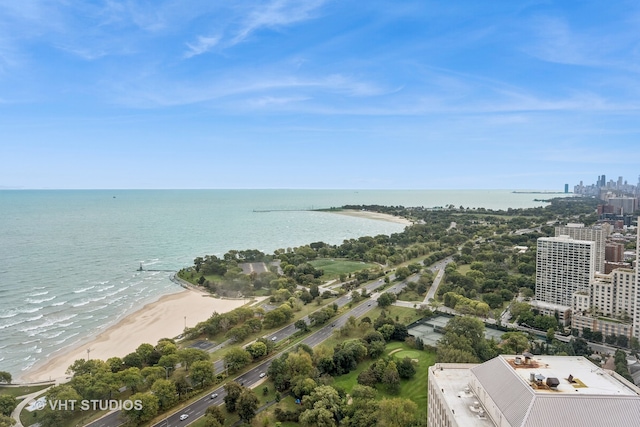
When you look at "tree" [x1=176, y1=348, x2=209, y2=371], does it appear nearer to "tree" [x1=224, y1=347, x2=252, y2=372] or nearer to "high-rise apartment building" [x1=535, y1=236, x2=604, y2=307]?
"tree" [x1=224, y1=347, x2=252, y2=372]

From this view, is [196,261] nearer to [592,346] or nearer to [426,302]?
[426,302]

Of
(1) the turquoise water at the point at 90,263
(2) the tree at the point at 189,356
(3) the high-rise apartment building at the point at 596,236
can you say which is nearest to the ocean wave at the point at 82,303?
(1) the turquoise water at the point at 90,263

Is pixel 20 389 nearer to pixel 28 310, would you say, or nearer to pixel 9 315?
pixel 9 315

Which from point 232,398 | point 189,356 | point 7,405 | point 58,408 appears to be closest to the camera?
point 58,408

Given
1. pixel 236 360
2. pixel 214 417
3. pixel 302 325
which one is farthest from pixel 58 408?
pixel 302 325

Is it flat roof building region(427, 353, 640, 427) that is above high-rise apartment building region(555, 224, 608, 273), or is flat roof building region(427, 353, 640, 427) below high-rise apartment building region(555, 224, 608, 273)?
below

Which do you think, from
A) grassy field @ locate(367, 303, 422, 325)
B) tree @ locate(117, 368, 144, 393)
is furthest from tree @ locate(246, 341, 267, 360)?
grassy field @ locate(367, 303, 422, 325)

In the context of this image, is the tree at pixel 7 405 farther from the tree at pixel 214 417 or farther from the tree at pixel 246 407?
the tree at pixel 246 407
